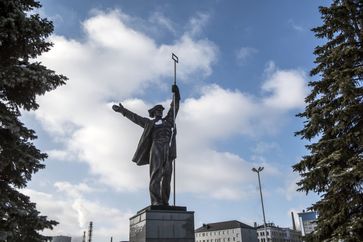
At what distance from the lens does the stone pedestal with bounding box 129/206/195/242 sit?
9.70 meters

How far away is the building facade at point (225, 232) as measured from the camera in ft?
282

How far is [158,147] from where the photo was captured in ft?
37.8

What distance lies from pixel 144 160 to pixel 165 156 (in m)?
0.90

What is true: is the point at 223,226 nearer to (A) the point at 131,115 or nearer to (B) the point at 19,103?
(A) the point at 131,115

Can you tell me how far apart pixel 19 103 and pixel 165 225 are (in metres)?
5.04

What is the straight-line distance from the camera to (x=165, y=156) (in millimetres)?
11500

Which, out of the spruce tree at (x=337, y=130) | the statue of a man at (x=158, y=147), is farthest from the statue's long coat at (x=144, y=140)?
the spruce tree at (x=337, y=130)

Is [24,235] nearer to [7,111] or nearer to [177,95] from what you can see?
[7,111]

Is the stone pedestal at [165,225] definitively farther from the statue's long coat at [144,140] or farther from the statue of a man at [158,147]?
the statue's long coat at [144,140]

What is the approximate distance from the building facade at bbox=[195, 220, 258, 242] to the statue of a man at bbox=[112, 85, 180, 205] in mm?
75353

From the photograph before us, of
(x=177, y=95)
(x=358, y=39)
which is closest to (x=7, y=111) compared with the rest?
(x=177, y=95)

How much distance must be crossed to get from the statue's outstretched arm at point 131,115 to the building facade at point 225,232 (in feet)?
248

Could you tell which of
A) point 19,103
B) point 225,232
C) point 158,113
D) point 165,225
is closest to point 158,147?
point 158,113

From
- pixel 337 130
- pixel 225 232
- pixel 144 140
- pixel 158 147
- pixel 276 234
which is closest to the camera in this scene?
pixel 337 130
